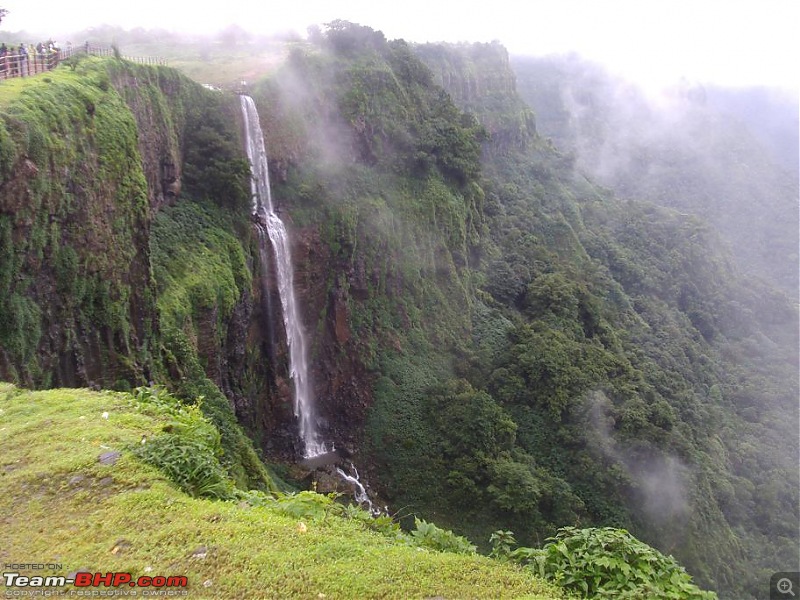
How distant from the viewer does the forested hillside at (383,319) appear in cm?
1108

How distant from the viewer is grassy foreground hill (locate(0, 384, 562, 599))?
4.41 m

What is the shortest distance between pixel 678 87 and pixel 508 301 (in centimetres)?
7696

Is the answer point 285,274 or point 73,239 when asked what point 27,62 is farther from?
point 285,274

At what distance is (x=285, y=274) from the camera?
20.5m

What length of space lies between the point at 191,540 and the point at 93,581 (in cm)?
75

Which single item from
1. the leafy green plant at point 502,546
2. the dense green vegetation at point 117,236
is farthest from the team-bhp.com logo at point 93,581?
the dense green vegetation at point 117,236

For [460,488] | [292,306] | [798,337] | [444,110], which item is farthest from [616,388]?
[798,337]

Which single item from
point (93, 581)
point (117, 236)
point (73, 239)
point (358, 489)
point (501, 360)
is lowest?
point (358, 489)

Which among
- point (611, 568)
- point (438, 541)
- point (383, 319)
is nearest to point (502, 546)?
point (438, 541)

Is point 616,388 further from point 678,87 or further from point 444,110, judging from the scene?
point 678,87

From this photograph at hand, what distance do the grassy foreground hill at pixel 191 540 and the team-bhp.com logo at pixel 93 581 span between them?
7cm

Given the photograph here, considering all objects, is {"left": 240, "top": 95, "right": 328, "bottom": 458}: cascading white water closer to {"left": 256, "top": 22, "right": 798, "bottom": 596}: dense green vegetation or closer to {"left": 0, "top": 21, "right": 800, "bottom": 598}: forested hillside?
{"left": 0, "top": 21, "right": 800, "bottom": 598}: forested hillside

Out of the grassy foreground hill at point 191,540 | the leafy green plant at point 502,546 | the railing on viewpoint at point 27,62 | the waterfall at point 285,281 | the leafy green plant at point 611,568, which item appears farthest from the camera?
the waterfall at point 285,281

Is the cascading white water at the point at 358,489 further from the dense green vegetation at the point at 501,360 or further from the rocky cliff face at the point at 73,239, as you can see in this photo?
the rocky cliff face at the point at 73,239
